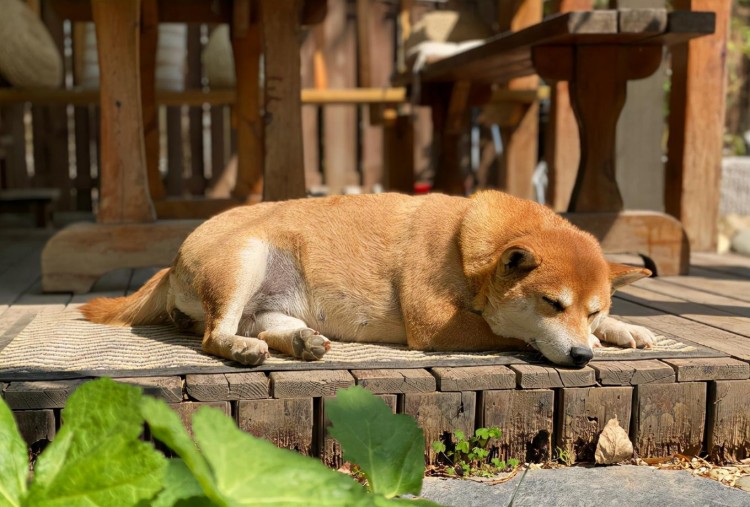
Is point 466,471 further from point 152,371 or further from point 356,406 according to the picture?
point 356,406

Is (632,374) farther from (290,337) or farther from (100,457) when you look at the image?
(100,457)

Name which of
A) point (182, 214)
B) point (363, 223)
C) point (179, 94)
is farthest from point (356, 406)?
point (179, 94)

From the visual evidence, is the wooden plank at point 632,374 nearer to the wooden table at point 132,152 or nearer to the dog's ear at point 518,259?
the dog's ear at point 518,259

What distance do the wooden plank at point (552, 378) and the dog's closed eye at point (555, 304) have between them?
0.19 metres

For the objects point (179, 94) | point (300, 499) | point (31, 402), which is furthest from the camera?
point (179, 94)

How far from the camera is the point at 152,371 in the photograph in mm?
2301

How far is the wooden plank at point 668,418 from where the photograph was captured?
2410 millimetres

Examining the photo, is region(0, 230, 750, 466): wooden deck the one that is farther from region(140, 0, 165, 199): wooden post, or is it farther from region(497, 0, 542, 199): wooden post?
region(497, 0, 542, 199): wooden post

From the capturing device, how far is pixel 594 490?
84.8 inches

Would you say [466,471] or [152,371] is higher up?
[152,371]

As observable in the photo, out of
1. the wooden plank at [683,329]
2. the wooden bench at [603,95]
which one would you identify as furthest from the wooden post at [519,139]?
the wooden plank at [683,329]

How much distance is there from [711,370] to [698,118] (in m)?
2.77

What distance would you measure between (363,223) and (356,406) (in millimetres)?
1654

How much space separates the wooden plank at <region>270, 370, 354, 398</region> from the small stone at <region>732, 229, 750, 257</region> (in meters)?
4.65
